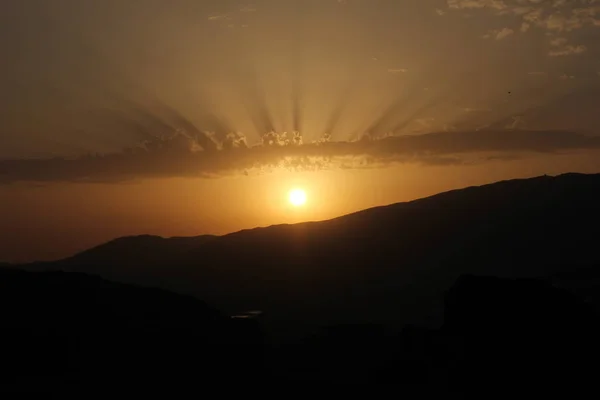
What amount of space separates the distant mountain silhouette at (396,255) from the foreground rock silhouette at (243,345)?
3893 cm

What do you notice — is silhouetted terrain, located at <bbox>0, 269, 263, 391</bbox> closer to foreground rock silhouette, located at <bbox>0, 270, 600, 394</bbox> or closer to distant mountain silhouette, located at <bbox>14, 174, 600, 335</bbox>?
foreground rock silhouette, located at <bbox>0, 270, 600, 394</bbox>

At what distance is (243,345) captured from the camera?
59438 millimetres

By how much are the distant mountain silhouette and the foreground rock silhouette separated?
38925 mm

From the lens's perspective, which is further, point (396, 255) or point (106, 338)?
point (396, 255)

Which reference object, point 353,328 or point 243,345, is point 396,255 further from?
point 243,345

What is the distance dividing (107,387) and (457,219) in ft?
423

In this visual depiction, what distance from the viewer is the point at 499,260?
13038 cm

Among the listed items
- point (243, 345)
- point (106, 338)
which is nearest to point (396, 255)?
point (243, 345)

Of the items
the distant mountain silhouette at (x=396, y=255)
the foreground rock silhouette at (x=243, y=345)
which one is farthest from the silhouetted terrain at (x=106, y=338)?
the distant mountain silhouette at (x=396, y=255)

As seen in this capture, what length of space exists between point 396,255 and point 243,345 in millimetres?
100278

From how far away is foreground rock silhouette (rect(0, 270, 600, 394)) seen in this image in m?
34.4

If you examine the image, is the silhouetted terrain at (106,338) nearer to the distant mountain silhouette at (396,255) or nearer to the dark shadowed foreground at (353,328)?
the dark shadowed foreground at (353,328)

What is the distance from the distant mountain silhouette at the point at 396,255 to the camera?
122250mm

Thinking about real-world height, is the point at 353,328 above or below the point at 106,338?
below
